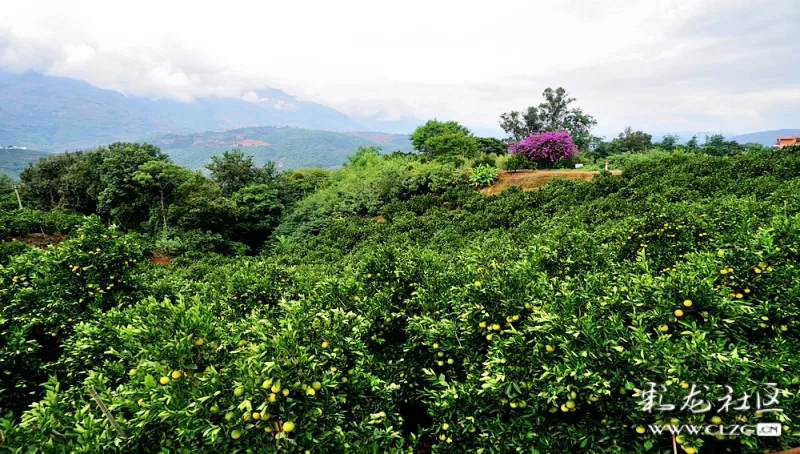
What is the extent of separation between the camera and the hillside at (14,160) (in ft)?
262

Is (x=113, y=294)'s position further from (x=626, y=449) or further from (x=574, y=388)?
(x=626, y=449)

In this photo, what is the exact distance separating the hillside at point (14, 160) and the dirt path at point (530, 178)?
→ 103m

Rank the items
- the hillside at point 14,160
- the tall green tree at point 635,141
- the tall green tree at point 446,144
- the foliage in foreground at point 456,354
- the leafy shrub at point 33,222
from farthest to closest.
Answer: the hillside at point 14,160, the tall green tree at point 635,141, the tall green tree at point 446,144, the leafy shrub at point 33,222, the foliage in foreground at point 456,354

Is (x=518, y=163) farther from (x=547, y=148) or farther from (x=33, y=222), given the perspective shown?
(x=33, y=222)

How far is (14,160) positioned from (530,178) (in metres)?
127

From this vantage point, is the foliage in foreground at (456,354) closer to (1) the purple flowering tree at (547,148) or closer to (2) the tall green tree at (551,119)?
(1) the purple flowering tree at (547,148)

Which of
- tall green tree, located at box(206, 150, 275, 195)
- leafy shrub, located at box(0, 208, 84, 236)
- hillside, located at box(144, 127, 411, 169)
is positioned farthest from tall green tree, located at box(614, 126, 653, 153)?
hillside, located at box(144, 127, 411, 169)

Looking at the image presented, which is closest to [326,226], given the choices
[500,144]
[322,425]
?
[322,425]

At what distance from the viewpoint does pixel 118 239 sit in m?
4.97

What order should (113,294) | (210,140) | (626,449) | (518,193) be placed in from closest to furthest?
(626,449) < (113,294) < (518,193) < (210,140)

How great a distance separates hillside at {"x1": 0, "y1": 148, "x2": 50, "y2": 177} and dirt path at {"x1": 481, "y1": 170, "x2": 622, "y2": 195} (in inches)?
4053

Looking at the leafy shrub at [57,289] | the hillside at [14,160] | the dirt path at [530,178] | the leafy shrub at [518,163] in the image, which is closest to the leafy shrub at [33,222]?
the leafy shrub at [57,289]

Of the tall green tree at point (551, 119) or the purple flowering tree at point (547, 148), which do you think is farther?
the tall green tree at point (551, 119)

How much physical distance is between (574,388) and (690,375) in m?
0.68
